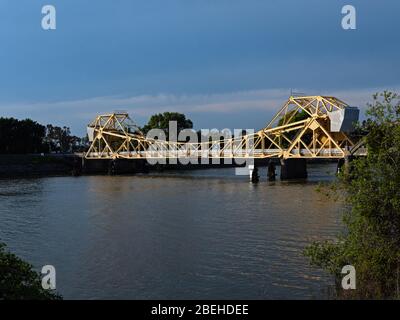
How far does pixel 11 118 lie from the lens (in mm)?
108750

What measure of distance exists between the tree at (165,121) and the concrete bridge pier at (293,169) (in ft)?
197

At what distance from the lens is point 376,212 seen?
42.5ft

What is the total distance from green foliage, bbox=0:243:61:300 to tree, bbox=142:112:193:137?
117 metres

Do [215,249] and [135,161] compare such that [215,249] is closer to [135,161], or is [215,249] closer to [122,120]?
[135,161]

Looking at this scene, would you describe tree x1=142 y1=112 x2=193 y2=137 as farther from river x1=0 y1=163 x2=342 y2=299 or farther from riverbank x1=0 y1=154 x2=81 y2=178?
river x1=0 y1=163 x2=342 y2=299

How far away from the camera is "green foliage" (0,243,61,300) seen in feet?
35.6

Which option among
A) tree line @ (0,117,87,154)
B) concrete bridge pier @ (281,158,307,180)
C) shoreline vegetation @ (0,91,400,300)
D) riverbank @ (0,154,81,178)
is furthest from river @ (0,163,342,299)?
tree line @ (0,117,87,154)

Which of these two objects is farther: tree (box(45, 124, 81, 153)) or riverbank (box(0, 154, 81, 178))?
tree (box(45, 124, 81, 153))

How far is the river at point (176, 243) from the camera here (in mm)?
17094

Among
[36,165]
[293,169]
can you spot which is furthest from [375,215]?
[36,165]

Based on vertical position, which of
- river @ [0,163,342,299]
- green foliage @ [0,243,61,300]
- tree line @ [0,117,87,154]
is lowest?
river @ [0,163,342,299]

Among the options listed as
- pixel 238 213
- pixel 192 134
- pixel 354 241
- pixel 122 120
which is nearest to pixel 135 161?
pixel 122 120

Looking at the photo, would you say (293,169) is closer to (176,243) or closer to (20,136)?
(176,243)
